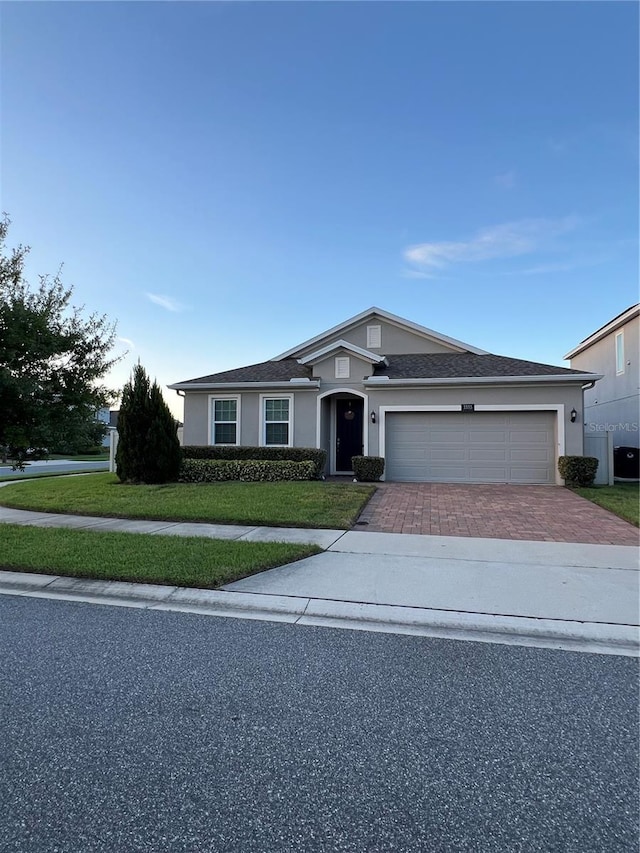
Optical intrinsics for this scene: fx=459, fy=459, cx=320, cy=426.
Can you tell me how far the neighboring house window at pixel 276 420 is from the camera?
1584cm

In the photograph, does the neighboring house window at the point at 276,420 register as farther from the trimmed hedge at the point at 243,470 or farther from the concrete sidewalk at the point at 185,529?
the concrete sidewalk at the point at 185,529

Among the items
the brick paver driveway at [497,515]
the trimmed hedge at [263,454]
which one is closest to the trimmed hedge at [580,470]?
the brick paver driveway at [497,515]

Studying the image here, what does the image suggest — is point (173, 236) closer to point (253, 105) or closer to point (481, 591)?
point (253, 105)

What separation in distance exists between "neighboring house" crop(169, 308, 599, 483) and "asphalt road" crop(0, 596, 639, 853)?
444 inches

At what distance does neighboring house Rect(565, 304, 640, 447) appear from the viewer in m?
16.5

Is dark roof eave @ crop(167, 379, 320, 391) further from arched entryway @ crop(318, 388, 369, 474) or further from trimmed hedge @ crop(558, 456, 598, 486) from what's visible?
trimmed hedge @ crop(558, 456, 598, 486)

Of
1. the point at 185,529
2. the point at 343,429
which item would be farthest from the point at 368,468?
the point at 185,529

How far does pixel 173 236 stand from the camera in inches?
527

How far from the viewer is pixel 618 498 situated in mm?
10844

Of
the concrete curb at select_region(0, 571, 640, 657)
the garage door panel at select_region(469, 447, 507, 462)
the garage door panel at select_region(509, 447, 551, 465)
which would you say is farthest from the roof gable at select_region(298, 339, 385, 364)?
the concrete curb at select_region(0, 571, 640, 657)

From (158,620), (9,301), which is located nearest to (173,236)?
(9,301)

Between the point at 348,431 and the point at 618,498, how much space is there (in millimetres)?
8357

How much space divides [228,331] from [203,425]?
393 centimetres

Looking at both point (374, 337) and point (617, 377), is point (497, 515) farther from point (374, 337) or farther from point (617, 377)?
point (617, 377)
